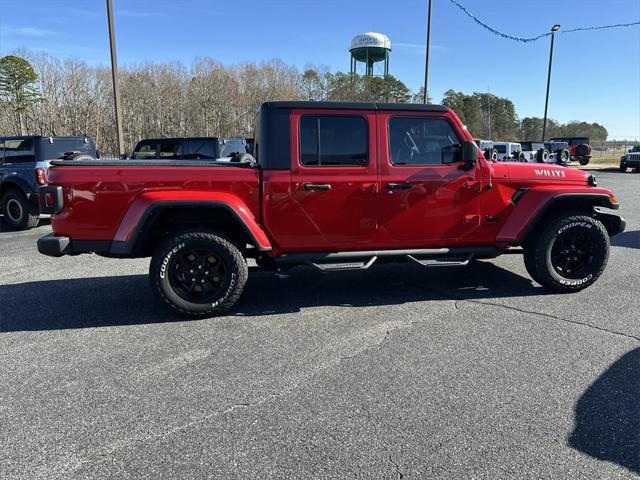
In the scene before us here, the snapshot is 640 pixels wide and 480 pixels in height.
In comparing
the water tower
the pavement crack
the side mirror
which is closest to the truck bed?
the side mirror

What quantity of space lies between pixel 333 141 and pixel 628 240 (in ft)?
20.3

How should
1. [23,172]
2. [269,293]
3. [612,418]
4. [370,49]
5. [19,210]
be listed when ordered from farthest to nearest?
[370,49] → [19,210] → [23,172] → [269,293] → [612,418]

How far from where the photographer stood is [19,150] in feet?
32.7

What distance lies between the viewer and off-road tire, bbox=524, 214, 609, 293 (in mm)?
5039

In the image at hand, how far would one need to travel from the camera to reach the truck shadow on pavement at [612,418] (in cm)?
248

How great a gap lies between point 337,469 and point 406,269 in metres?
4.22

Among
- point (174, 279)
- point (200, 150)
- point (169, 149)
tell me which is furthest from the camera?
point (169, 149)

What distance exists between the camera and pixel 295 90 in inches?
1754

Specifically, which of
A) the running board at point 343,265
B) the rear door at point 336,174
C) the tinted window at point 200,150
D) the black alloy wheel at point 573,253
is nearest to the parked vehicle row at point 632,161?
the tinted window at point 200,150

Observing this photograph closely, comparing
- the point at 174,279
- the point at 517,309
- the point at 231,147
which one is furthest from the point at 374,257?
the point at 231,147

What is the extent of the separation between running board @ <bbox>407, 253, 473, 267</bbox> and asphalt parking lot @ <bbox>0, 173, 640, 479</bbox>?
1.37ft

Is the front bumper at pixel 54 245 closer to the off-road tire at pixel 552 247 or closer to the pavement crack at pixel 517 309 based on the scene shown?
the pavement crack at pixel 517 309

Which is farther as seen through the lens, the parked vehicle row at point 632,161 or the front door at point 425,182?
the parked vehicle row at point 632,161

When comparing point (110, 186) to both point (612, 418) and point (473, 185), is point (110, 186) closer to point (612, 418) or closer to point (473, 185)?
point (473, 185)
